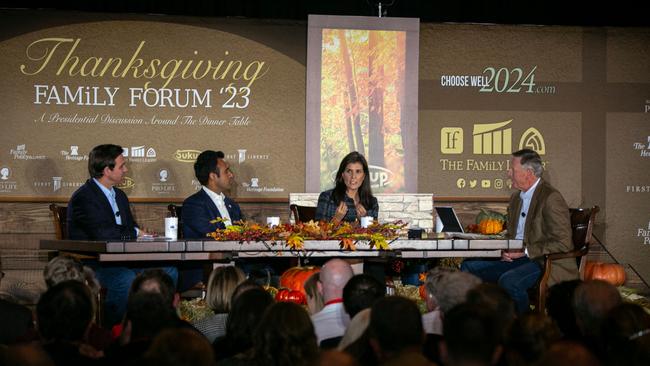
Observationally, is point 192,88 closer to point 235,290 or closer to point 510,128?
point 510,128

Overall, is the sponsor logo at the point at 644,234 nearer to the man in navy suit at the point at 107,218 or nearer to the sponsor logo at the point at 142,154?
the sponsor logo at the point at 142,154

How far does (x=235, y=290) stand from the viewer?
454cm

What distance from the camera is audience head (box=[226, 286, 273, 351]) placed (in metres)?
3.78

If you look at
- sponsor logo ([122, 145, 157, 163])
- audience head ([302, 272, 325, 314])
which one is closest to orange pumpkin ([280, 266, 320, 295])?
audience head ([302, 272, 325, 314])

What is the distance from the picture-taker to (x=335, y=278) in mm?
4809

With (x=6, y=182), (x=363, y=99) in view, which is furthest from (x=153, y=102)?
(x=363, y=99)

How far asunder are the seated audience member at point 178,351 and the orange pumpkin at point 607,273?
265 inches

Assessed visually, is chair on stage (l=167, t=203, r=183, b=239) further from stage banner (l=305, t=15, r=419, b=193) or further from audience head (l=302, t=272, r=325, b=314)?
audience head (l=302, t=272, r=325, b=314)

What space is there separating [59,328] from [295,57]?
6.05 metres

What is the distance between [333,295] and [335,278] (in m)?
0.09

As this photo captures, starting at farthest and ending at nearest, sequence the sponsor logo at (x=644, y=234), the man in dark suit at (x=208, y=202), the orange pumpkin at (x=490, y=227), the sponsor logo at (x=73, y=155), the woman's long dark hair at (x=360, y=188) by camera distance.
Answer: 1. the sponsor logo at (x=644, y=234)
2. the sponsor logo at (x=73, y=155)
3. the orange pumpkin at (x=490, y=227)
4. the woman's long dark hair at (x=360, y=188)
5. the man in dark suit at (x=208, y=202)

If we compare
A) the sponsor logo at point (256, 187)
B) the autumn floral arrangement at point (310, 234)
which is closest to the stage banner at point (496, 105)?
the sponsor logo at point (256, 187)

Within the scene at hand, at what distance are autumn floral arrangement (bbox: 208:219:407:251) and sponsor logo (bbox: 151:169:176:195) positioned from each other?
8.95 ft

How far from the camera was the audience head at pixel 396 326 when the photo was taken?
133 inches
